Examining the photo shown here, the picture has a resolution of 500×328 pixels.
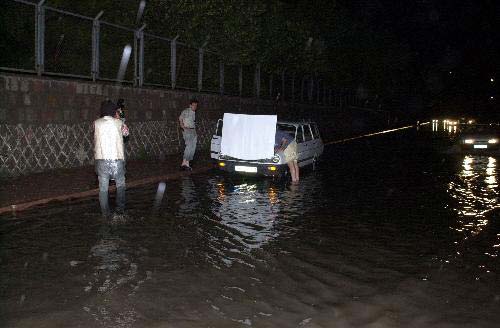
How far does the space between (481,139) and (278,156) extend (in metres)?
16.1

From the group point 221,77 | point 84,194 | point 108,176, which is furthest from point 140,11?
point 108,176

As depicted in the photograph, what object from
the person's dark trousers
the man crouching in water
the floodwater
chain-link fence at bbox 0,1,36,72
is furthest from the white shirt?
chain-link fence at bbox 0,1,36,72

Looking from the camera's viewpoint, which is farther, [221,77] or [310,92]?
[310,92]

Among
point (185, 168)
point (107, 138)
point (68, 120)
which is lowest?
point (185, 168)

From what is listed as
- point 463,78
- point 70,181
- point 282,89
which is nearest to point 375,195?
point 70,181

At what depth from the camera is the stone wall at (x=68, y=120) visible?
1579 centimetres

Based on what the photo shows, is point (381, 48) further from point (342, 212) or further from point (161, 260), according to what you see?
point (161, 260)

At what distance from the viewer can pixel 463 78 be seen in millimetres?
102062

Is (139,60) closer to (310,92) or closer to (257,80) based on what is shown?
(257,80)

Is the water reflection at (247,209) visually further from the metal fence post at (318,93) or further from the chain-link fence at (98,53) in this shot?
the metal fence post at (318,93)

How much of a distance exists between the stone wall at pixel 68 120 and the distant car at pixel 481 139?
1238 cm

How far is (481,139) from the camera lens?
30.3 m

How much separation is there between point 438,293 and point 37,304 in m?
4.00

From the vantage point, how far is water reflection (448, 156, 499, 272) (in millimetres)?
10133
